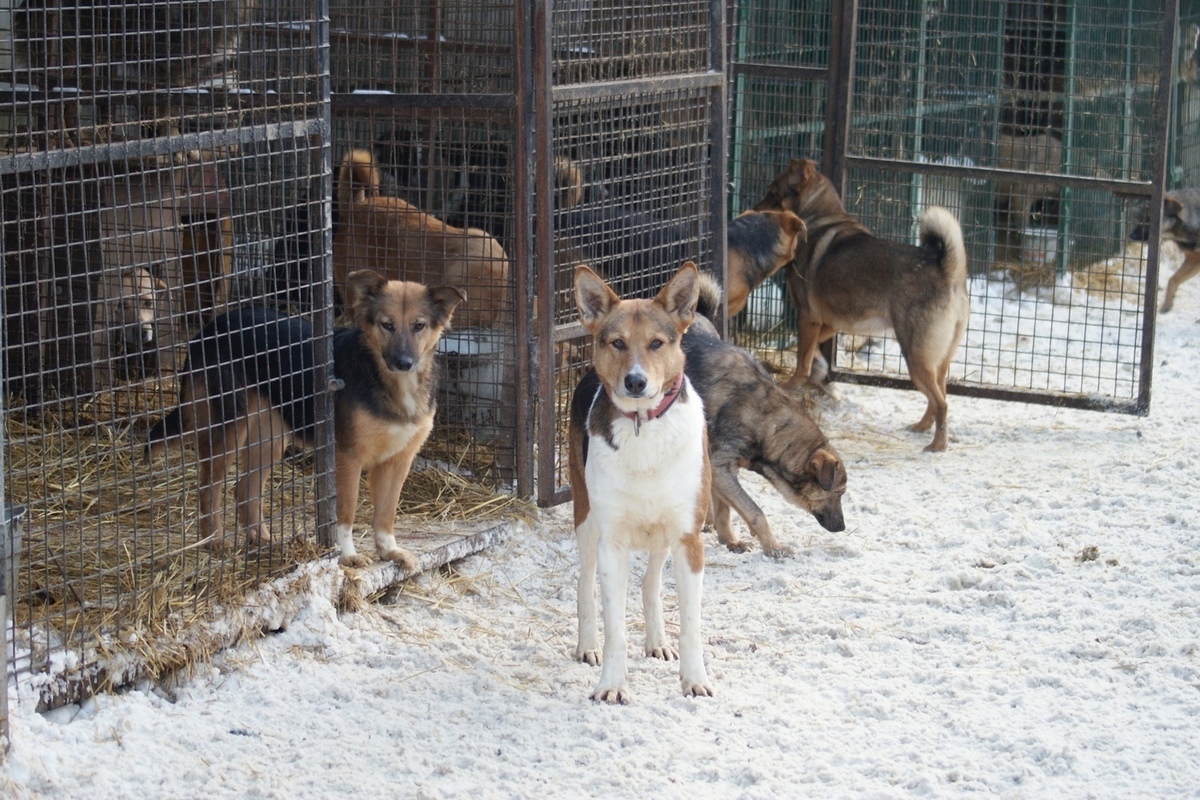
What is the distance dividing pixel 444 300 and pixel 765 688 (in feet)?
6.45

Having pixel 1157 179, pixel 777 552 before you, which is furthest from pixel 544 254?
pixel 1157 179

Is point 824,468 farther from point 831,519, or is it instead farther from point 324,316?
point 324,316

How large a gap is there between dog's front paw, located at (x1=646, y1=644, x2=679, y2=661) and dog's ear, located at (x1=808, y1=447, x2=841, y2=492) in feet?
4.61

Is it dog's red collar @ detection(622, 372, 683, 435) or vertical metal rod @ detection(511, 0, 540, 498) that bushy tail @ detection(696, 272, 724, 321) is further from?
dog's red collar @ detection(622, 372, 683, 435)

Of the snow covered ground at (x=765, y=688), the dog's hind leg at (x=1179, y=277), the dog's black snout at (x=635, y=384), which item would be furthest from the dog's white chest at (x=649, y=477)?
the dog's hind leg at (x=1179, y=277)

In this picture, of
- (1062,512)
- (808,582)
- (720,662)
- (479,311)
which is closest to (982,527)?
(1062,512)

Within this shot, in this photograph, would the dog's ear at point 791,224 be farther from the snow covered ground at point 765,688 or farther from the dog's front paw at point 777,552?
the dog's front paw at point 777,552

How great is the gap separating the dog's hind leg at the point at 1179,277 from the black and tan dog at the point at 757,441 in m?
6.70

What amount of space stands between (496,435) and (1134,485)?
3.41m

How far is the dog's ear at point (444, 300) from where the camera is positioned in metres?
5.37

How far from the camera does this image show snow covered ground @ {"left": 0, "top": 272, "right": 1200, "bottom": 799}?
406 centimetres

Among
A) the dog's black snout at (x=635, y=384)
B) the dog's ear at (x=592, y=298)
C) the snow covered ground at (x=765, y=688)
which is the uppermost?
the dog's ear at (x=592, y=298)

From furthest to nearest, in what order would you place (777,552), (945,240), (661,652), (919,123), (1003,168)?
(919,123) → (1003,168) → (945,240) → (777,552) → (661,652)

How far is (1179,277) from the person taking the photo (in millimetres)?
11875
